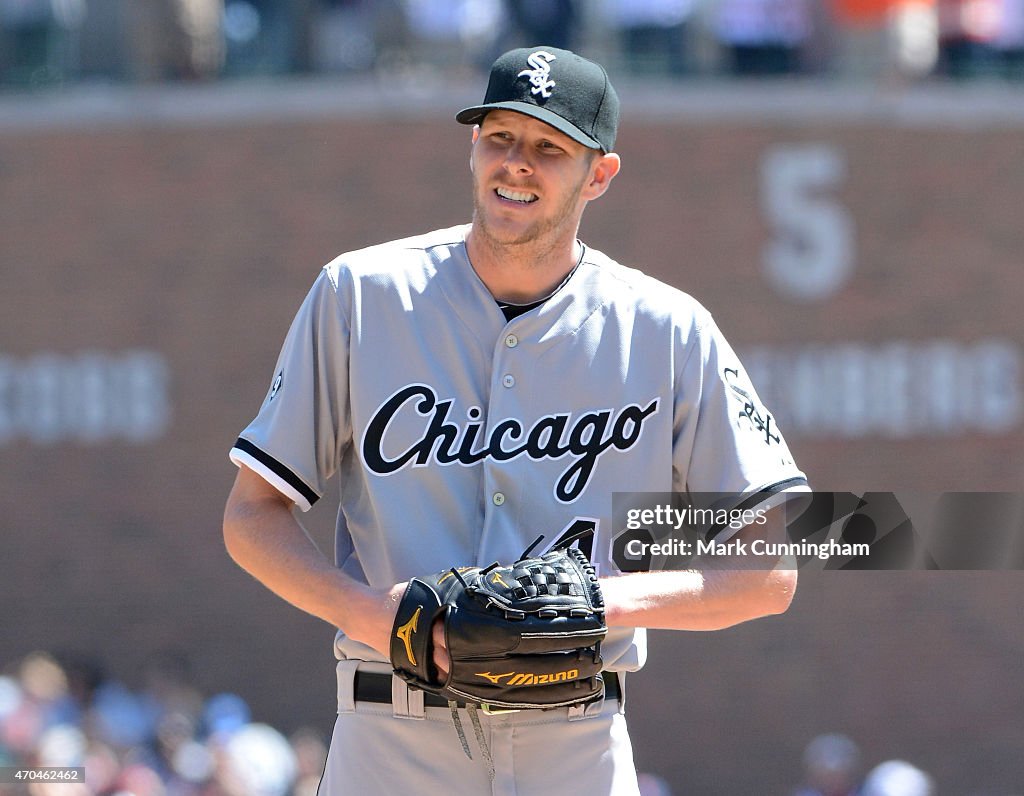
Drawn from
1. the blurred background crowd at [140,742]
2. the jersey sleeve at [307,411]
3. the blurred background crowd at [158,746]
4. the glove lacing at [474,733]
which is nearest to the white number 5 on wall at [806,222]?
the blurred background crowd at [158,746]

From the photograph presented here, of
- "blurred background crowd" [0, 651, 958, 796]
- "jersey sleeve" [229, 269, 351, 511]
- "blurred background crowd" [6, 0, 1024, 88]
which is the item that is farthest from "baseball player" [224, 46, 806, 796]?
"blurred background crowd" [6, 0, 1024, 88]

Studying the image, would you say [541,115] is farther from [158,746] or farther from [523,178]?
[158,746]

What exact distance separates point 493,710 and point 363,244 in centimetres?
897

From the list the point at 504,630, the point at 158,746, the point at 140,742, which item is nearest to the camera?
the point at 504,630

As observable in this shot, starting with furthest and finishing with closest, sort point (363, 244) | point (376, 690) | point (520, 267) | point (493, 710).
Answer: point (363, 244)
point (520, 267)
point (376, 690)
point (493, 710)

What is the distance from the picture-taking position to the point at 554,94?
245 centimetres

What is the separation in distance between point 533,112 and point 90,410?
9.17m

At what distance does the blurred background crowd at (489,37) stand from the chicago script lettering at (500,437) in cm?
877

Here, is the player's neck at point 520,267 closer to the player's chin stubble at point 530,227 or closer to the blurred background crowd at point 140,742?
the player's chin stubble at point 530,227

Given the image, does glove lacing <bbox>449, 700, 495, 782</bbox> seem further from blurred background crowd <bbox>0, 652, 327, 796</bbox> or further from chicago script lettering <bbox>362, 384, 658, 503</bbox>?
blurred background crowd <bbox>0, 652, 327, 796</bbox>

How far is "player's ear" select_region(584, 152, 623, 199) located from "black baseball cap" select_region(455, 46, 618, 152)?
0.03 meters

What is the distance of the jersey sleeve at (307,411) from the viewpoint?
7.95ft

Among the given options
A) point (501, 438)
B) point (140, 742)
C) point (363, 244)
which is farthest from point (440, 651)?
point (363, 244)

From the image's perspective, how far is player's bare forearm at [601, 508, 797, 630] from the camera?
7.71 ft
